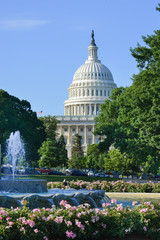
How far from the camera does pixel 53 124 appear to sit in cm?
12200

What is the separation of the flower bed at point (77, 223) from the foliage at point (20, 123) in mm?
41894

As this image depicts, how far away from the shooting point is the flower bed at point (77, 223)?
41.9 ft

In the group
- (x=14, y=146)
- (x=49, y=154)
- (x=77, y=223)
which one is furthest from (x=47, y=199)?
(x=49, y=154)

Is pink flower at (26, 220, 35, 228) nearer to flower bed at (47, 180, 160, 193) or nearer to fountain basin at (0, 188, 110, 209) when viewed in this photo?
fountain basin at (0, 188, 110, 209)

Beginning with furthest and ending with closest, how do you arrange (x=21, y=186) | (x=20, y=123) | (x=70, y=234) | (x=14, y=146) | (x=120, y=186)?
1. (x=20, y=123)
2. (x=14, y=146)
3. (x=120, y=186)
4. (x=21, y=186)
5. (x=70, y=234)

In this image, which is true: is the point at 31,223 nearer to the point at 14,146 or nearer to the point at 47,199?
the point at 47,199

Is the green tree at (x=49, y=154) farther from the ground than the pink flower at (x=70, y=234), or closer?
farther from the ground

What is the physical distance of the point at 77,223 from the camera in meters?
13.4

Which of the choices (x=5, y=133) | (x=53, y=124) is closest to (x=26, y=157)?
(x=5, y=133)

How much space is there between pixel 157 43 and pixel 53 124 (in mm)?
79505

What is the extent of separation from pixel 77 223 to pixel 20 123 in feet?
162

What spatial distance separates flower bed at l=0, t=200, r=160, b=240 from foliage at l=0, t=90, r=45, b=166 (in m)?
41.9

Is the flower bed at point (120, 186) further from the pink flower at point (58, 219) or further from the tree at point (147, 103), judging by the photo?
the pink flower at point (58, 219)

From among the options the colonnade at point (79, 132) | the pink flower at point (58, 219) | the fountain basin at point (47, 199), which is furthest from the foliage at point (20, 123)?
the colonnade at point (79, 132)
